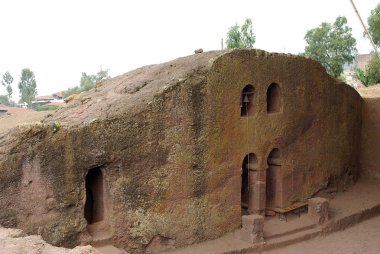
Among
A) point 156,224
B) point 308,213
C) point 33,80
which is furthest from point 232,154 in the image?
point 33,80

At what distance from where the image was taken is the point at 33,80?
6756 cm

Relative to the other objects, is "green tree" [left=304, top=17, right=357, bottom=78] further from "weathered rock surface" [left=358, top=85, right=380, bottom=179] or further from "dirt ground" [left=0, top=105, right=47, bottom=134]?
"dirt ground" [left=0, top=105, right=47, bottom=134]

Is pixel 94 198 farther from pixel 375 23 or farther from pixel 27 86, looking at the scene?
pixel 27 86

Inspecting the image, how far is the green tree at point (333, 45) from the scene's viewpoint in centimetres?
3112

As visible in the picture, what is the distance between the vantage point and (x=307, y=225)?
12508 millimetres

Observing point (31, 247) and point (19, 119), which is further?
point (19, 119)

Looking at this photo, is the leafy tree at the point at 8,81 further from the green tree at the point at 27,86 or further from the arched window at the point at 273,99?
the arched window at the point at 273,99

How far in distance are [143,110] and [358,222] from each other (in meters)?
8.47

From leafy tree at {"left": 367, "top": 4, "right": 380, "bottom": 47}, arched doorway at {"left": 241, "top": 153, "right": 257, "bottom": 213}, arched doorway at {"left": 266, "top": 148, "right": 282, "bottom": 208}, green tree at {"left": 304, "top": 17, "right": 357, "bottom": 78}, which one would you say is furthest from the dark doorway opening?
green tree at {"left": 304, "top": 17, "right": 357, "bottom": 78}

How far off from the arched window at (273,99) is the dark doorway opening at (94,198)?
557 cm

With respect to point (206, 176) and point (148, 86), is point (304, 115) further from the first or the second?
point (148, 86)

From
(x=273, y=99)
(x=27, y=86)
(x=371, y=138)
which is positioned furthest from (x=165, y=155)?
(x=27, y=86)

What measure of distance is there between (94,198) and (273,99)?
19.6 ft

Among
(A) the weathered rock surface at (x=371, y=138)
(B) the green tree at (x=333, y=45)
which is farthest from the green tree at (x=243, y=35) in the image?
(A) the weathered rock surface at (x=371, y=138)
